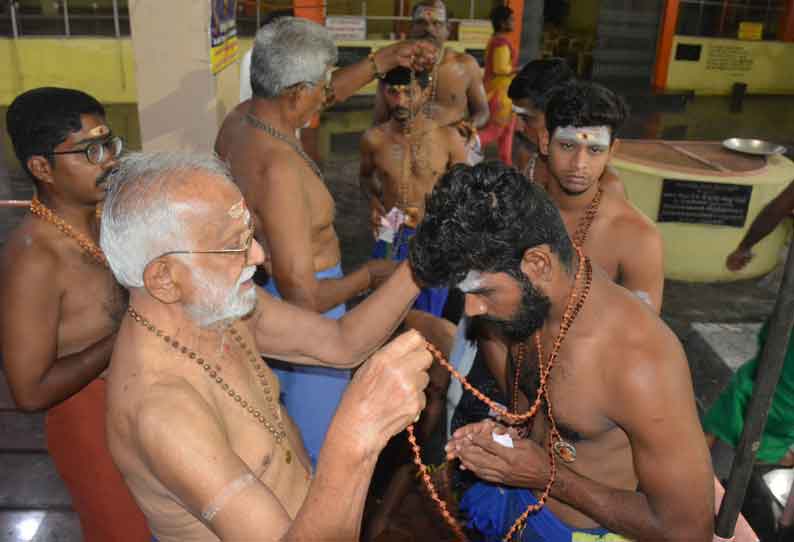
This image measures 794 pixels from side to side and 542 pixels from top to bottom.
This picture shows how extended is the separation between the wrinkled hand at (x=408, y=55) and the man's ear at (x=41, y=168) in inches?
69.1

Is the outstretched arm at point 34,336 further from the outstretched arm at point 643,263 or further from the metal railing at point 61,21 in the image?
the metal railing at point 61,21

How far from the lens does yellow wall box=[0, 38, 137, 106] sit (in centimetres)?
1343

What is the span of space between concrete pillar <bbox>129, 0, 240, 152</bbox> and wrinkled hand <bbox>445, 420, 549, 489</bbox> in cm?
320

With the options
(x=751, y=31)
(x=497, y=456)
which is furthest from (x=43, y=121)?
(x=751, y=31)

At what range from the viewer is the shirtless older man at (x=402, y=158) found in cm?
512

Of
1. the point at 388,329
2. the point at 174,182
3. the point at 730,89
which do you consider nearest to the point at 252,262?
the point at 174,182

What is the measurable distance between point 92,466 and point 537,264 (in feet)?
6.45

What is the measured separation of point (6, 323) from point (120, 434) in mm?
1015

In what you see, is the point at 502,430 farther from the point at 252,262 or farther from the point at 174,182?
the point at 174,182

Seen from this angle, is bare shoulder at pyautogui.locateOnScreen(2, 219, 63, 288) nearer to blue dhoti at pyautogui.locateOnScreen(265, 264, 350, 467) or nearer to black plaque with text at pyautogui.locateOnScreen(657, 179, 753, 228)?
blue dhoti at pyautogui.locateOnScreen(265, 264, 350, 467)

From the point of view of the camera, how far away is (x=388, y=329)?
282 cm

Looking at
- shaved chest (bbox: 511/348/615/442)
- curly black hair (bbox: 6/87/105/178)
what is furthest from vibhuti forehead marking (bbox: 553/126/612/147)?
curly black hair (bbox: 6/87/105/178)

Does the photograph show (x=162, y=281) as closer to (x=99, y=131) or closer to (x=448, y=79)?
(x=99, y=131)

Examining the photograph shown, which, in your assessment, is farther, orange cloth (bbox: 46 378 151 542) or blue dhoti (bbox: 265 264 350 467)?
blue dhoti (bbox: 265 264 350 467)
